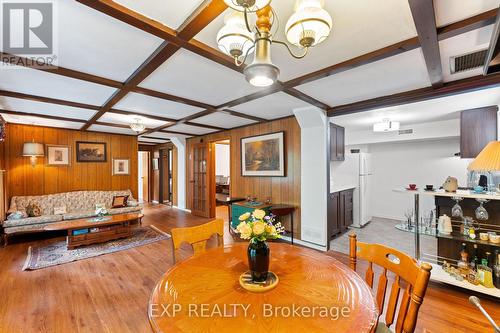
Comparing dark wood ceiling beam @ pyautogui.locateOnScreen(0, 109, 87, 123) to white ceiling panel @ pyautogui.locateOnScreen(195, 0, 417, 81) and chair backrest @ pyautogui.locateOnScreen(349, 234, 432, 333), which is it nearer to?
white ceiling panel @ pyautogui.locateOnScreen(195, 0, 417, 81)

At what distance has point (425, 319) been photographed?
6.36ft

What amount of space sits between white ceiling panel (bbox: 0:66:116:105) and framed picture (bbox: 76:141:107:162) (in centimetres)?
290

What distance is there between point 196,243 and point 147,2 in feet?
5.68

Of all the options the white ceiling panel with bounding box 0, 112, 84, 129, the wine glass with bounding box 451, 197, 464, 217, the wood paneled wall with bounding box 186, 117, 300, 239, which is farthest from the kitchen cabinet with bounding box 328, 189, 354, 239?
the white ceiling panel with bounding box 0, 112, 84, 129

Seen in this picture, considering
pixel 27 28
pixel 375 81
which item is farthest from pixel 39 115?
pixel 375 81

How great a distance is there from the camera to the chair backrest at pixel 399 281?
0.93 metres

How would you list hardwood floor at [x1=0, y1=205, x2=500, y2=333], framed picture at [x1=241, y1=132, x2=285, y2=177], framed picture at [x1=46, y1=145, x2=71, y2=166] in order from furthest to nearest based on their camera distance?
framed picture at [x1=46, y1=145, x2=71, y2=166]
framed picture at [x1=241, y1=132, x2=285, y2=177]
hardwood floor at [x1=0, y1=205, x2=500, y2=333]

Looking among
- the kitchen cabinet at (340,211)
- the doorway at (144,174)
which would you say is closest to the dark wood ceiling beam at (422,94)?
the kitchen cabinet at (340,211)

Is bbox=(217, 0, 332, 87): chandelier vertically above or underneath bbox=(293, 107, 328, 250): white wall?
above

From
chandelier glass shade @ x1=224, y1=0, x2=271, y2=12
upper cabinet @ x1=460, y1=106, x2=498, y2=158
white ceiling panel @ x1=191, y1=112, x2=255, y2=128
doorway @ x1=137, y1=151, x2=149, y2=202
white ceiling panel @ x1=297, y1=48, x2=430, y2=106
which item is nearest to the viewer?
chandelier glass shade @ x1=224, y1=0, x2=271, y2=12

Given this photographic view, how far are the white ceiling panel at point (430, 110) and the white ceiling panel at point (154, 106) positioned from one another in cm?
284

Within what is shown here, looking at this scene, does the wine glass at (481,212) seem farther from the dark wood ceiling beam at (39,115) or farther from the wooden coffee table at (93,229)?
the dark wood ceiling beam at (39,115)

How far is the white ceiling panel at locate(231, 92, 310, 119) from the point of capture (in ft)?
10.3

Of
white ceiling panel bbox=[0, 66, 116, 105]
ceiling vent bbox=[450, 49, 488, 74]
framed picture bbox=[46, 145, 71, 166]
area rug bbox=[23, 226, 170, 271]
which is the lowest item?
area rug bbox=[23, 226, 170, 271]
